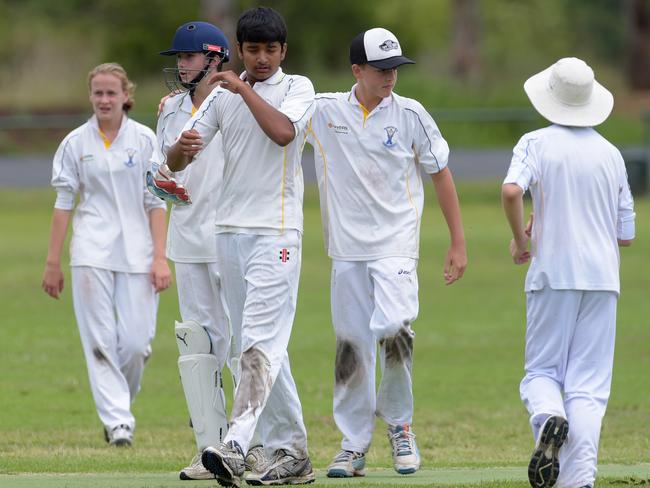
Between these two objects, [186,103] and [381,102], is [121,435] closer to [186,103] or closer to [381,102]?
[186,103]

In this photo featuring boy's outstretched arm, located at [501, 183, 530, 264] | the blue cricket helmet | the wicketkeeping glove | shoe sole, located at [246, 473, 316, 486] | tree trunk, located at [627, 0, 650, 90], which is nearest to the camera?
boy's outstretched arm, located at [501, 183, 530, 264]

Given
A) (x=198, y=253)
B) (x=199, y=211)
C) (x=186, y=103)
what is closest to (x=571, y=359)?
(x=198, y=253)

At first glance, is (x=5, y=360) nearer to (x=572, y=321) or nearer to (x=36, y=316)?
(x=36, y=316)

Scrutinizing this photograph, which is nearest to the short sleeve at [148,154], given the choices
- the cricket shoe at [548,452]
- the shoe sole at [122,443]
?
the shoe sole at [122,443]

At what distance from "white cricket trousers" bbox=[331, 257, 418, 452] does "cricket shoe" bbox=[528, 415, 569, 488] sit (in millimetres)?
1375

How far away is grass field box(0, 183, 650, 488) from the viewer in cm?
875

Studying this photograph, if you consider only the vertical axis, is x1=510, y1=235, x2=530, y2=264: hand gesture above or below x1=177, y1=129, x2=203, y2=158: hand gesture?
below

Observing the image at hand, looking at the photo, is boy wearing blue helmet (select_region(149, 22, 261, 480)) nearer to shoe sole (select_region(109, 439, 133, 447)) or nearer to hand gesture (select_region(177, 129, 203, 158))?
hand gesture (select_region(177, 129, 203, 158))

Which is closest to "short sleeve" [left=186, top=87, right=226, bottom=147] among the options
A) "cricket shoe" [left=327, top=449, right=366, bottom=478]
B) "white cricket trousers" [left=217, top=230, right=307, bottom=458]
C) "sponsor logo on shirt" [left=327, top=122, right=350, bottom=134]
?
"white cricket trousers" [left=217, top=230, right=307, bottom=458]

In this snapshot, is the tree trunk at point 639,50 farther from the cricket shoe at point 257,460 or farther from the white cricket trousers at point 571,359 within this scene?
the white cricket trousers at point 571,359

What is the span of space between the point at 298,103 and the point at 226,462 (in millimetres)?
1810

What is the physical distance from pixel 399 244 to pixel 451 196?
1.36ft

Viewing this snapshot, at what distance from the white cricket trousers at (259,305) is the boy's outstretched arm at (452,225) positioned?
41.2 inches

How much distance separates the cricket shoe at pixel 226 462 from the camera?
6691mm
